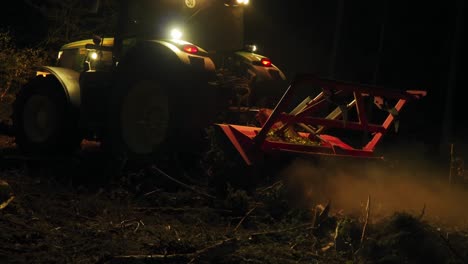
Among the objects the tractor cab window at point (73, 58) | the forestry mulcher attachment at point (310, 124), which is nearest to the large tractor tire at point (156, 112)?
the forestry mulcher attachment at point (310, 124)

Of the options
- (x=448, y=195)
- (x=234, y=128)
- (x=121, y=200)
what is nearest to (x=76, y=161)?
(x=121, y=200)

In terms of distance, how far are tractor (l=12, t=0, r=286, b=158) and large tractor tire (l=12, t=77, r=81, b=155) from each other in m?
0.01

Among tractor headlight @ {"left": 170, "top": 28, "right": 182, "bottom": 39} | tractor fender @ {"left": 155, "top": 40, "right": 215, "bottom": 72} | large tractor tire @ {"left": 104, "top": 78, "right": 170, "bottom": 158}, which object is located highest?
tractor headlight @ {"left": 170, "top": 28, "right": 182, "bottom": 39}

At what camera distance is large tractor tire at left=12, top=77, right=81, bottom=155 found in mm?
6875

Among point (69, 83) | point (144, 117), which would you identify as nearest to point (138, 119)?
point (144, 117)

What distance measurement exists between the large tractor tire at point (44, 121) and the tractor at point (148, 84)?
0.04ft

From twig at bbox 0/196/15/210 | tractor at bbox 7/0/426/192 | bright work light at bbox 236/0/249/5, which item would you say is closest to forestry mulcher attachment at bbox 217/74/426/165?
tractor at bbox 7/0/426/192

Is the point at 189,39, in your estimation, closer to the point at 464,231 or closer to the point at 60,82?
the point at 60,82

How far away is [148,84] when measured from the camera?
6.03 m

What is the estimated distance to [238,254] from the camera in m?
3.56

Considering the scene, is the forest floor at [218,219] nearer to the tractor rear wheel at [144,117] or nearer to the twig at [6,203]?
the twig at [6,203]

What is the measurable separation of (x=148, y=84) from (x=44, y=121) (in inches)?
83.9

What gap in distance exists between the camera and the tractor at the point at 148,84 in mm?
5516

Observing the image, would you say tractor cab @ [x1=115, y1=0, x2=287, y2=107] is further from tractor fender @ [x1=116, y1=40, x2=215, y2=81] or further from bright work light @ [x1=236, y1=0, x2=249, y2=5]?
tractor fender @ [x1=116, y1=40, x2=215, y2=81]
